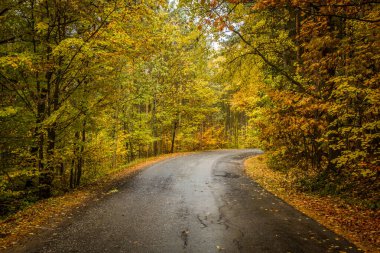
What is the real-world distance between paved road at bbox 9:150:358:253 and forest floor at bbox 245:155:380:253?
Result: 33cm

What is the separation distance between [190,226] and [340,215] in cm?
401

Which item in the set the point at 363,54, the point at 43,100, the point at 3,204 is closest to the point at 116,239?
Answer: the point at 3,204

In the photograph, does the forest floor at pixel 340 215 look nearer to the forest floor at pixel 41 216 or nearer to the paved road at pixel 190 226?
the paved road at pixel 190 226

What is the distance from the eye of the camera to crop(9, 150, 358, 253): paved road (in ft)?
17.8

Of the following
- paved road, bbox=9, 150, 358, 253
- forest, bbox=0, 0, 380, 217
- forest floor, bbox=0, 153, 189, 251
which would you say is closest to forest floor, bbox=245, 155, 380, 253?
paved road, bbox=9, 150, 358, 253

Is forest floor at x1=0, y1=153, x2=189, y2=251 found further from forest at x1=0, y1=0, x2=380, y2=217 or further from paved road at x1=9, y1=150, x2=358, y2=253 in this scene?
forest at x1=0, y1=0, x2=380, y2=217

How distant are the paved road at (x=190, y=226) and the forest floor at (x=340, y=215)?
33 cm

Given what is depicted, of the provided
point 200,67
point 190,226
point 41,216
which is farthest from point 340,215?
point 41,216

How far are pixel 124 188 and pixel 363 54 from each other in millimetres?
9167

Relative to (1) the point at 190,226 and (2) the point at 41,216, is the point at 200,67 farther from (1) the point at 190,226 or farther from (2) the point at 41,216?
(2) the point at 41,216

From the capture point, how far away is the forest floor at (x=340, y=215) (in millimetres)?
5801

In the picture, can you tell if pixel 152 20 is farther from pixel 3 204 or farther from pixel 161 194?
pixel 3 204

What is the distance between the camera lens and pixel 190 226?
652 centimetres

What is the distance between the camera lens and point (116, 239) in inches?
230
